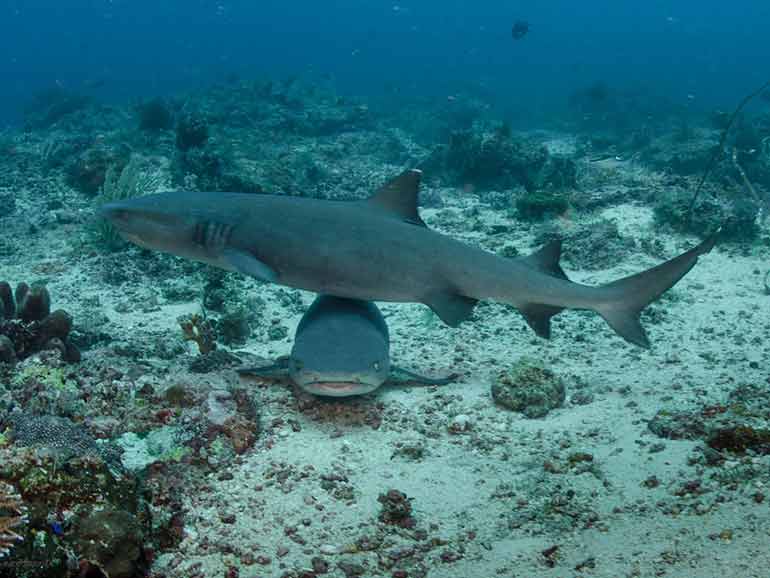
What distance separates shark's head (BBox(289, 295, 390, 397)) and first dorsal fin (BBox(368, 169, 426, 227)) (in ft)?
3.15

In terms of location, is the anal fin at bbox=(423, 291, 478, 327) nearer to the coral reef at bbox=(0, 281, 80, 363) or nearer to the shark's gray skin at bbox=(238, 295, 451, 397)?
the shark's gray skin at bbox=(238, 295, 451, 397)

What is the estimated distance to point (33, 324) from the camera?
553 cm

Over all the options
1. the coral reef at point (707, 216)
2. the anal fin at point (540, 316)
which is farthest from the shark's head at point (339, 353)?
the coral reef at point (707, 216)

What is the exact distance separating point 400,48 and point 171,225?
104m

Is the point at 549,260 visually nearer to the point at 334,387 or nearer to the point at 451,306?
the point at 451,306

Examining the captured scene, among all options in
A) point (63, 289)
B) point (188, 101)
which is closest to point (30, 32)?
point (188, 101)

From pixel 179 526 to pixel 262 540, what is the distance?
0.47m

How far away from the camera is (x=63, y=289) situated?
27.5 ft

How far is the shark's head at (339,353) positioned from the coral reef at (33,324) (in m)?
2.28

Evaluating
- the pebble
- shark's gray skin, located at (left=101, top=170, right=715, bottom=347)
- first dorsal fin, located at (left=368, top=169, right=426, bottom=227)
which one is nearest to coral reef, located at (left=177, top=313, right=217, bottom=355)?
shark's gray skin, located at (left=101, top=170, right=715, bottom=347)

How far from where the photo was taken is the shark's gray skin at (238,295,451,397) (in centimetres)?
436

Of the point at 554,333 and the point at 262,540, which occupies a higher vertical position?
the point at 262,540

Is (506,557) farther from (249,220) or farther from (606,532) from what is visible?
(249,220)

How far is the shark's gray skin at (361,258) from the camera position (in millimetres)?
4941
